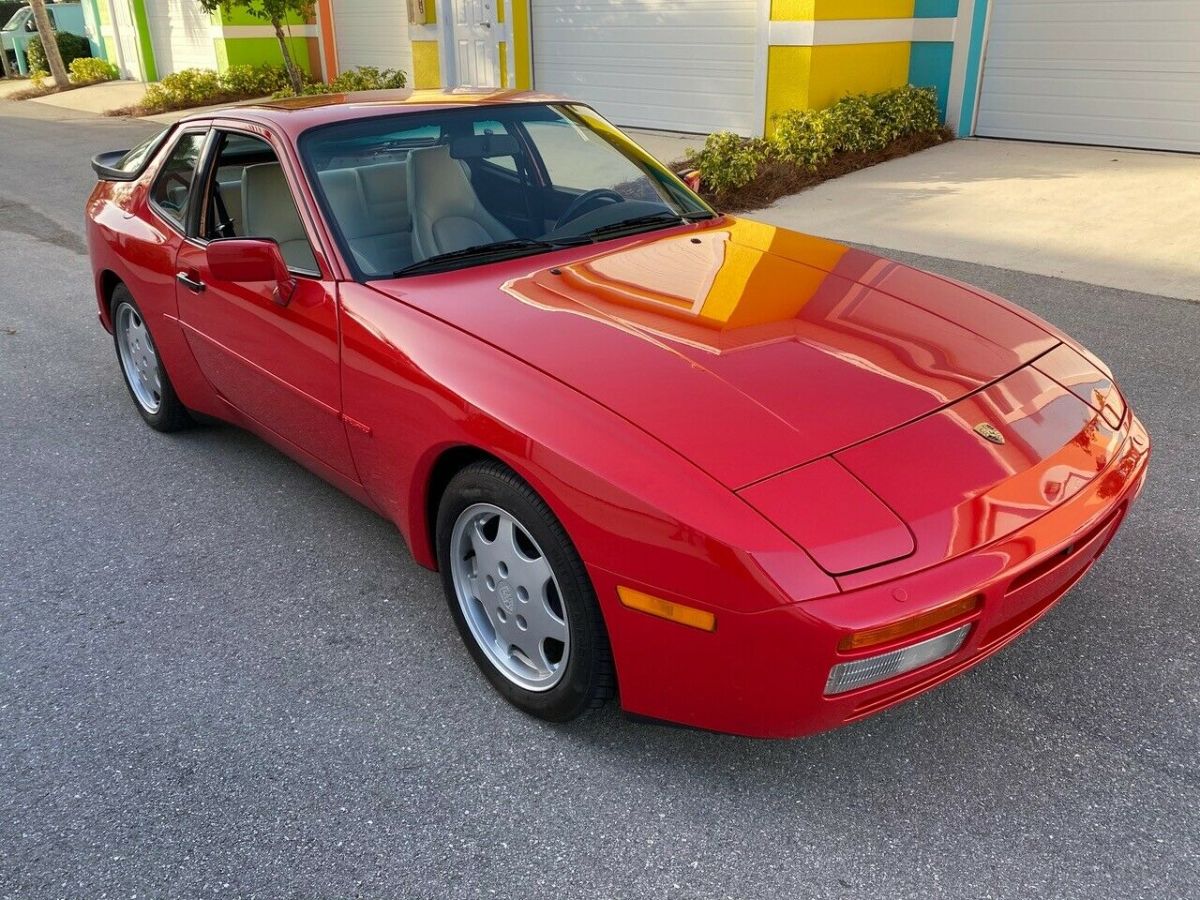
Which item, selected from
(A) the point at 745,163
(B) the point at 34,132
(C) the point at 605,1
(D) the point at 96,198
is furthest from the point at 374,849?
(B) the point at 34,132

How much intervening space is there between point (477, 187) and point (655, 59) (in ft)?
31.7

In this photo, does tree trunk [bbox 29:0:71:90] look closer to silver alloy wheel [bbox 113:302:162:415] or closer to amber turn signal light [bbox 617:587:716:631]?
silver alloy wheel [bbox 113:302:162:415]

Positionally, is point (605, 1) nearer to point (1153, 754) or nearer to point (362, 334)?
point (362, 334)

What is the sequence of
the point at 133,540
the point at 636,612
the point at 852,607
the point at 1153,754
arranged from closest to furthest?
the point at 852,607
the point at 636,612
the point at 1153,754
the point at 133,540

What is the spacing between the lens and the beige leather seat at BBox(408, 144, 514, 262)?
129 inches

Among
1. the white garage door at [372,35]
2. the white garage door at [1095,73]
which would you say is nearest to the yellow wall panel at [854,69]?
the white garage door at [1095,73]

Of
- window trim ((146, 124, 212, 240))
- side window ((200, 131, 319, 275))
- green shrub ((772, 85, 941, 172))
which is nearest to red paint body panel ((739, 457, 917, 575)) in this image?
side window ((200, 131, 319, 275))

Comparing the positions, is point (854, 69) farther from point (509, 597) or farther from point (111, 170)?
point (509, 597)

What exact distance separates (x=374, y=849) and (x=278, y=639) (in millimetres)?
995

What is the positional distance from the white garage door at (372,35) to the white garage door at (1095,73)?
30.4 ft

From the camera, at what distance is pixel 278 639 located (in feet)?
10.2

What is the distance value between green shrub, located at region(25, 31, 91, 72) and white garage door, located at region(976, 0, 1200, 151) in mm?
24070

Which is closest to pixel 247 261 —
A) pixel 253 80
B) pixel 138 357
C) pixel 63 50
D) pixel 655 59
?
pixel 138 357

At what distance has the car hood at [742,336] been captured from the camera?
2.36 meters
